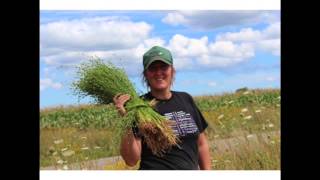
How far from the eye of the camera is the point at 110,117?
14.9ft

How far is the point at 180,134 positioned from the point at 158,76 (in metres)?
0.43

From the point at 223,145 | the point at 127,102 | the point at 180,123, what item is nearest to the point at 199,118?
the point at 180,123

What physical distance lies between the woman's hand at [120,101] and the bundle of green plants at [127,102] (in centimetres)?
2

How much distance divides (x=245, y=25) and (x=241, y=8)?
0.13 metres

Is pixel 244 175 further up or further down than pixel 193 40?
further down

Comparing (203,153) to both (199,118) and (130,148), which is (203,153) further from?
(130,148)

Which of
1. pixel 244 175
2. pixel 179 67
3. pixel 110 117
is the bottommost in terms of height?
pixel 244 175

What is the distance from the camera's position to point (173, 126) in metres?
4.37

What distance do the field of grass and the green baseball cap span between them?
14.6 inches

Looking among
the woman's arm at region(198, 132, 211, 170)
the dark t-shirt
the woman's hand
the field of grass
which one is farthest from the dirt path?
the woman's hand

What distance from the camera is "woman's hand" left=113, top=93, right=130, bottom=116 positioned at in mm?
4449

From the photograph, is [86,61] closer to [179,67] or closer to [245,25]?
[179,67]

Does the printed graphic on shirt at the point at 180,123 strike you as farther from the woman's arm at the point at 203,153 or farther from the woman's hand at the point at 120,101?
the woman's hand at the point at 120,101
